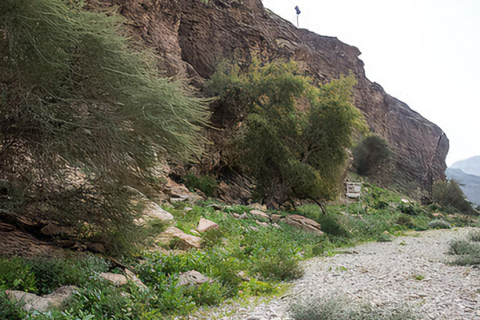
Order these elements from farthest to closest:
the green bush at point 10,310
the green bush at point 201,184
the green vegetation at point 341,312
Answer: the green bush at point 201,184, the green vegetation at point 341,312, the green bush at point 10,310

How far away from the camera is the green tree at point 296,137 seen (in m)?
13.4

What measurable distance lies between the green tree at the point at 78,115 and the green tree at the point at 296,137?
926 centimetres

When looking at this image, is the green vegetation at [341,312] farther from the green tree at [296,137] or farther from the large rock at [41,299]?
the green tree at [296,137]

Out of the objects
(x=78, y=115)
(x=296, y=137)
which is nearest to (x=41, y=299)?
(x=78, y=115)

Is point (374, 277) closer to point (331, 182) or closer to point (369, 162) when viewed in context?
point (331, 182)

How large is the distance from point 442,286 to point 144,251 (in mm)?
4035

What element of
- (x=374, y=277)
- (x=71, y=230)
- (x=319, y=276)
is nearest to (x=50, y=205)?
(x=71, y=230)

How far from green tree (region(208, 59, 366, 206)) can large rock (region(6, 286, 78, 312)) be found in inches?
413

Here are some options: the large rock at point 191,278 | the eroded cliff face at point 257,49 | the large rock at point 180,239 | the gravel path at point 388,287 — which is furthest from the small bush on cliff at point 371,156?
the large rock at point 191,278

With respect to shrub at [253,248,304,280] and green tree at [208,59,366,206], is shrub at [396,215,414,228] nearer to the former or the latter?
green tree at [208,59,366,206]

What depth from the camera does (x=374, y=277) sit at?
4.91 m

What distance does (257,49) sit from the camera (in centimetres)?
2466

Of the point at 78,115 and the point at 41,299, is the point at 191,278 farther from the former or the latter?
the point at 78,115

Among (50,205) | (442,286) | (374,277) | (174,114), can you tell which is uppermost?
(174,114)
